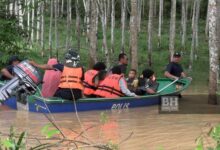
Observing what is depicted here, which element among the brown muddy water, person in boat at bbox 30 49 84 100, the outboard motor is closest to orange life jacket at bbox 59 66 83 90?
person in boat at bbox 30 49 84 100

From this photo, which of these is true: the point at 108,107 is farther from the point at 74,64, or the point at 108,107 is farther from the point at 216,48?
the point at 216,48

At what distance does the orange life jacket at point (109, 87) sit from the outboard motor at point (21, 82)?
2.08 metres

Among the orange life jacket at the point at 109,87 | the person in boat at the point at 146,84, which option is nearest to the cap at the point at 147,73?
the person in boat at the point at 146,84

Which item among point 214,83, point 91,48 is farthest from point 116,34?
point 214,83

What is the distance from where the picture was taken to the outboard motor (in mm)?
8758

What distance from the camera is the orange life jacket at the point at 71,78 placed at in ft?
35.8

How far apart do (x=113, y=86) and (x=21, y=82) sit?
338cm

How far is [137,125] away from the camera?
32.5 feet

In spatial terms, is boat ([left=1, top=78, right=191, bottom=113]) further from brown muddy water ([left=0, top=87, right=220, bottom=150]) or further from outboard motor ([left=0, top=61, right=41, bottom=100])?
outboard motor ([left=0, top=61, right=41, bottom=100])

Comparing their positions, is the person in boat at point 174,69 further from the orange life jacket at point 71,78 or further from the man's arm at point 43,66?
the man's arm at point 43,66

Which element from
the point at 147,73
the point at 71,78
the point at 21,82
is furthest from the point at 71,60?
the point at 147,73

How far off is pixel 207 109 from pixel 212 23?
6.47 ft

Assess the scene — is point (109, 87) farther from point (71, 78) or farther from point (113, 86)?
point (71, 78)

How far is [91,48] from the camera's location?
18.3 metres
